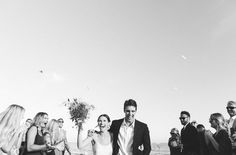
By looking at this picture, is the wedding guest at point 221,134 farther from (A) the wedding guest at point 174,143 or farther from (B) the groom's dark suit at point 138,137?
(A) the wedding guest at point 174,143

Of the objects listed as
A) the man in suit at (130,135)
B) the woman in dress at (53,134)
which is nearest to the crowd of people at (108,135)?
the man in suit at (130,135)

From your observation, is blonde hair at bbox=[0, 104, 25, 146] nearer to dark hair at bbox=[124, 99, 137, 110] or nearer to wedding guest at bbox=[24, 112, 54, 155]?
wedding guest at bbox=[24, 112, 54, 155]

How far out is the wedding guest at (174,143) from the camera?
30.8ft

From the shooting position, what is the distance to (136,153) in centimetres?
537

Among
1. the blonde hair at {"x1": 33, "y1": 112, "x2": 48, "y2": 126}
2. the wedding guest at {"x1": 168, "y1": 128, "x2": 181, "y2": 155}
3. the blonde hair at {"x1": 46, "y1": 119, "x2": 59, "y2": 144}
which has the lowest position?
the wedding guest at {"x1": 168, "y1": 128, "x2": 181, "y2": 155}

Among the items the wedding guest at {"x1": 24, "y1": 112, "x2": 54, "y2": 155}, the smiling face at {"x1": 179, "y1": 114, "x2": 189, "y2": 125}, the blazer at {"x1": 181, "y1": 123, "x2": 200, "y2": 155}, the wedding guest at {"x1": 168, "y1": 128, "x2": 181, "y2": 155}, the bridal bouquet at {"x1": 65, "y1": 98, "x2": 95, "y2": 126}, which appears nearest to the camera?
the wedding guest at {"x1": 24, "y1": 112, "x2": 54, "y2": 155}

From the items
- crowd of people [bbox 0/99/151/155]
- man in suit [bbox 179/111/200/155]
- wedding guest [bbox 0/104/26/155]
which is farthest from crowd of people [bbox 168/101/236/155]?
wedding guest [bbox 0/104/26/155]

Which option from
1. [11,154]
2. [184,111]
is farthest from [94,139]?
[184,111]

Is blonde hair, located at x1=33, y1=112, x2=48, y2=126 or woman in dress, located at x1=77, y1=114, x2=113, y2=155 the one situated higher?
blonde hair, located at x1=33, y1=112, x2=48, y2=126

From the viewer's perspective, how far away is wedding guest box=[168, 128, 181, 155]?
939 cm

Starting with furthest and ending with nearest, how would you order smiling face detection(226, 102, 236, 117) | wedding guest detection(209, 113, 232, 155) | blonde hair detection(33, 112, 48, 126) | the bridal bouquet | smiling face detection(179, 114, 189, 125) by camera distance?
1. the bridal bouquet
2. smiling face detection(179, 114, 189, 125)
3. smiling face detection(226, 102, 236, 117)
4. blonde hair detection(33, 112, 48, 126)
5. wedding guest detection(209, 113, 232, 155)

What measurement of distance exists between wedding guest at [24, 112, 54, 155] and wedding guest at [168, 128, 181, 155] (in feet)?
15.9

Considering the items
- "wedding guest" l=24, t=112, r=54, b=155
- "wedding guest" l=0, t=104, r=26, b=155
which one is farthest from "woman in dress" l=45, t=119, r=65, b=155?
"wedding guest" l=0, t=104, r=26, b=155

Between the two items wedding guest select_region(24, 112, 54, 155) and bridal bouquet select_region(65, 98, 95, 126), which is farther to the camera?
bridal bouquet select_region(65, 98, 95, 126)
